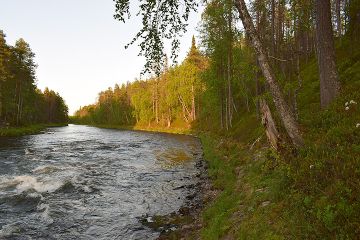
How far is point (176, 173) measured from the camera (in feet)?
73.9

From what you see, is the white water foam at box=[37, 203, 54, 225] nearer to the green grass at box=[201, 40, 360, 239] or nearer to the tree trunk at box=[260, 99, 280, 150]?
the green grass at box=[201, 40, 360, 239]

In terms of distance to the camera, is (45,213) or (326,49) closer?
(326,49)

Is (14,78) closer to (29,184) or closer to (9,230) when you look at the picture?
(29,184)

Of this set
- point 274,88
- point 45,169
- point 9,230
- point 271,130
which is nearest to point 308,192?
point 274,88

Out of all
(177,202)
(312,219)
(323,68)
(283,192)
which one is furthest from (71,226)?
(323,68)

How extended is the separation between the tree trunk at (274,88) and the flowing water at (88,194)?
613 centimetres

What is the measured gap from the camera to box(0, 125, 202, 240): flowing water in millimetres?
12430

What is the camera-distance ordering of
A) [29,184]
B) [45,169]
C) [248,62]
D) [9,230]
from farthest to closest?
[248,62] → [45,169] → [29,184] → [9,230]

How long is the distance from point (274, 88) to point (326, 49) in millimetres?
4197

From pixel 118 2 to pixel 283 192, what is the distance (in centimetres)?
807

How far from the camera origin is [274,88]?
10.6m

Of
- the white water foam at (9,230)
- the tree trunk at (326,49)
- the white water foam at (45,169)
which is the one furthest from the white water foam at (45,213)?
the tree trunk at (326,49)

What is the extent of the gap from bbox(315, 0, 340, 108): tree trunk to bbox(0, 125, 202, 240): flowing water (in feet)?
27.8

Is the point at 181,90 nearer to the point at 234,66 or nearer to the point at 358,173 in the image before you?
the point at 234,66
